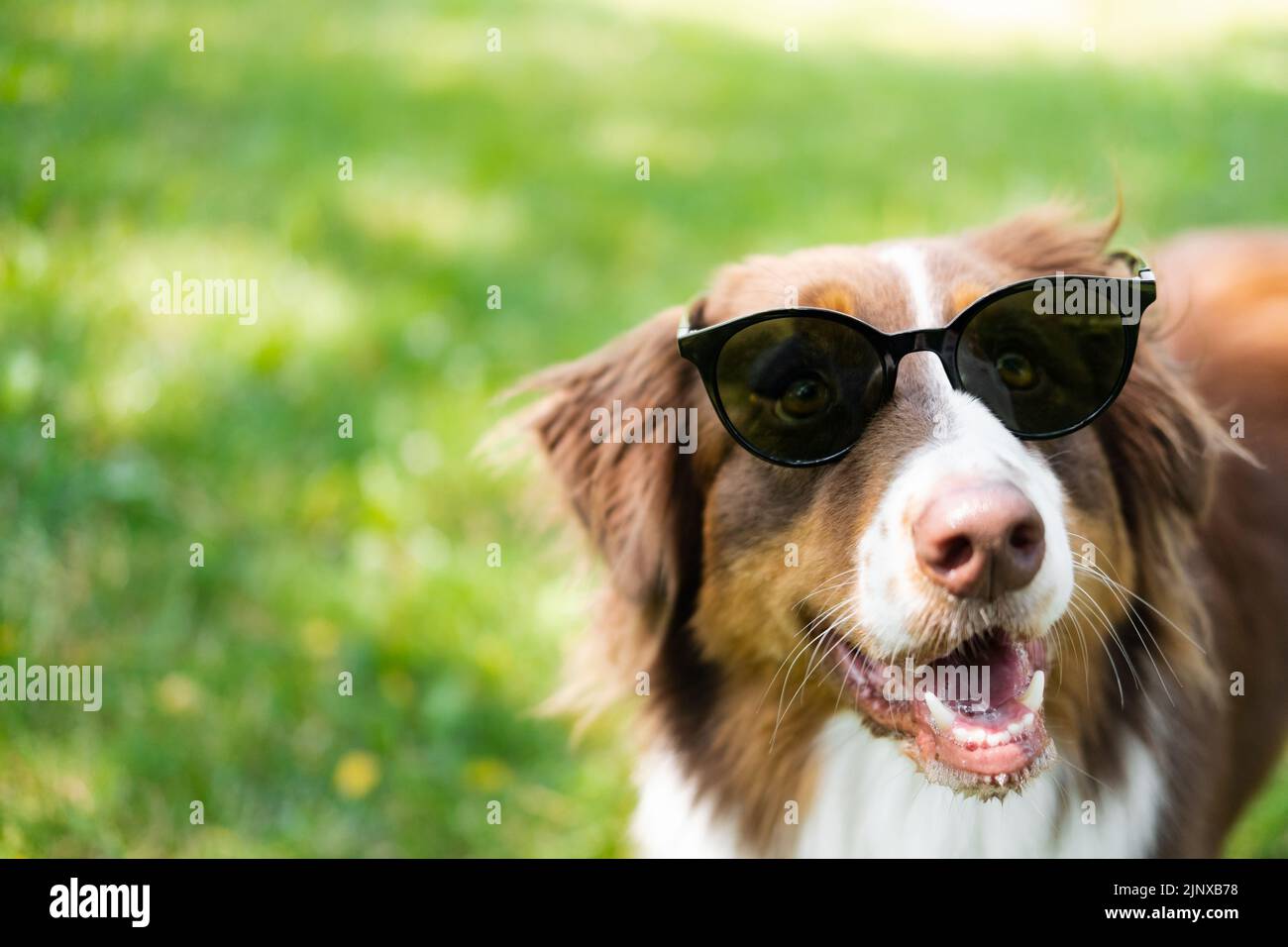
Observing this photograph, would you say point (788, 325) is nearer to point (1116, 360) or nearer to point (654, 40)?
point (1116, 360)

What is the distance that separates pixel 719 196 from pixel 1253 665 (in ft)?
14.7

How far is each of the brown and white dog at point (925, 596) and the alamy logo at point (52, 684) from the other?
1.51m

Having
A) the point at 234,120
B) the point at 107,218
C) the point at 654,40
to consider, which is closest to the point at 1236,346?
the point at 107,218

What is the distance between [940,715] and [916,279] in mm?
907

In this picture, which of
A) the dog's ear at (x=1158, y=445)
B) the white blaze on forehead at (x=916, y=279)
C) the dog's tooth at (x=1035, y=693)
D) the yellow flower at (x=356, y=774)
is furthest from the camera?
the yellow flower at (x=356, y=774)

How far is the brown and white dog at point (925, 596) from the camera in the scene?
2309 mm

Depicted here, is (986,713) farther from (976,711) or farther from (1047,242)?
(1047,242)

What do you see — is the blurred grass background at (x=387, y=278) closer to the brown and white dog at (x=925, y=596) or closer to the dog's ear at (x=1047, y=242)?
the dog's ear at (x=1047, y=242)

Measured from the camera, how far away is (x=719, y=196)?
6.87m

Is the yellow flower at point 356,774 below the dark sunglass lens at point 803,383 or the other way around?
below
